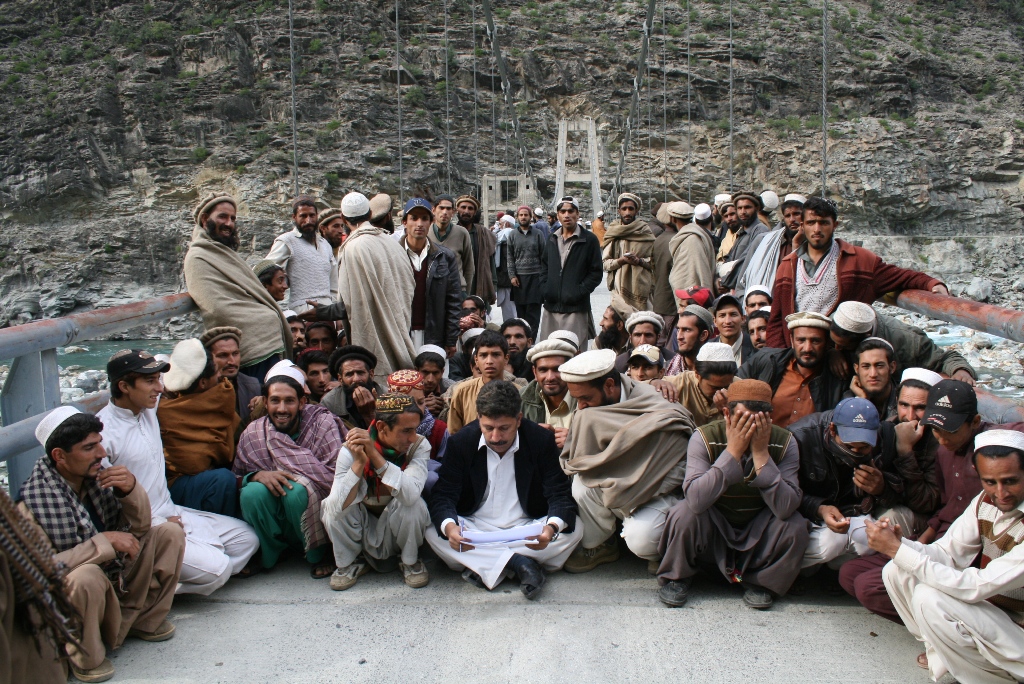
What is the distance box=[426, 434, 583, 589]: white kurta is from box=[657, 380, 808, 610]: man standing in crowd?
399 mm

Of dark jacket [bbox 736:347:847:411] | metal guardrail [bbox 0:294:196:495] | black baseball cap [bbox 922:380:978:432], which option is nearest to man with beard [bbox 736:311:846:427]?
dark jacket [bbox 736:347:847:411]

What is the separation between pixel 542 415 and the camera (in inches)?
142

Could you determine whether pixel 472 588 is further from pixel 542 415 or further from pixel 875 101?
pixel 875 101

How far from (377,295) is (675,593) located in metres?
2.33

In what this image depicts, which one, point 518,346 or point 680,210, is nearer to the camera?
point 518,346

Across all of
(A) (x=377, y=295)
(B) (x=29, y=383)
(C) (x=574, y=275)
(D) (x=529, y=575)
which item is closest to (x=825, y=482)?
(D) (x=529, y=575)

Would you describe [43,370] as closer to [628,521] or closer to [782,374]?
[628,521]

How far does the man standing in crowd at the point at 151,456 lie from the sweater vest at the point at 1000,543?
95.6 inches

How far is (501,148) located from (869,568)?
4118 centimetres

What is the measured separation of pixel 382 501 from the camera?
3016 mm

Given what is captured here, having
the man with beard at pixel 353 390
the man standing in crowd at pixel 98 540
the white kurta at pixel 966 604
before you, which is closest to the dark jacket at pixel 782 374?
the white kurta at pixel 966 604

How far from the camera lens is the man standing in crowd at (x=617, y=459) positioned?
297 cm

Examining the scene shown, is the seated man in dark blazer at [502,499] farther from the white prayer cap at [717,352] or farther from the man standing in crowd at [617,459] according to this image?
the white prayer cap at [717,352]

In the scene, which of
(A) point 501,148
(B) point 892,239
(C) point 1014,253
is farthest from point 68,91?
(C) point 1014,253
